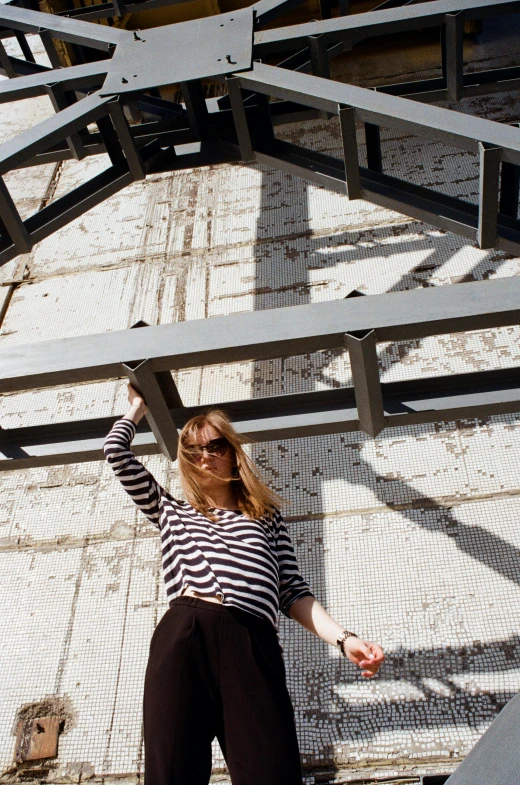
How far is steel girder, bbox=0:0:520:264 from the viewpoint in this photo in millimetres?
2748

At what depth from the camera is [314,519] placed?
9.45ft

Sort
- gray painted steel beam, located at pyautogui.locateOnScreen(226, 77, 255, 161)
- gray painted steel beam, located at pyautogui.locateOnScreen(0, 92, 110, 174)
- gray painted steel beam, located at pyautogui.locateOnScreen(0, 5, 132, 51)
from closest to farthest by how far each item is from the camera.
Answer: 1. gray painted steel beam, located at pyautogui.locateOnScreen(0, 92, 110, 174)
2. gray painted steel beam, located at pyautogui.locateOnScreen(226, 77, 255, 161)
3. gray painted steel beam, located at pyautogui.locateOnScreen(0, 5, 132, 51)

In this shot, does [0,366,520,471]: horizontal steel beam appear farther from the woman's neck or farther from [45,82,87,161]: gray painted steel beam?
[45,82,87,161]: gray painted steel beam

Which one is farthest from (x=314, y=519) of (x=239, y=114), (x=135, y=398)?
(x=239, y=114)

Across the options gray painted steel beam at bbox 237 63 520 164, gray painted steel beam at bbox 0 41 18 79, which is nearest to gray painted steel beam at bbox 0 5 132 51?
gray painted steel beam at bbox 0 41 18 79

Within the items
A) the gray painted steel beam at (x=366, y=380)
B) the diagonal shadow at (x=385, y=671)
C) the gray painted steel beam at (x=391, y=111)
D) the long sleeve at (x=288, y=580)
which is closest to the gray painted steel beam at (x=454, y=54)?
the gray painted steel beam at (x=391, y=111)

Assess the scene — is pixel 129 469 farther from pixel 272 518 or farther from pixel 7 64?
pixel 7 64

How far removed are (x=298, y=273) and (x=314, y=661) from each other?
2.30 metres

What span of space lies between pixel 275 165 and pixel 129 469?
6.24ft

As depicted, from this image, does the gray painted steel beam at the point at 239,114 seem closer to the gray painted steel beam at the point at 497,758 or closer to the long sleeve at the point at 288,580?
the long sleeve at the point at 288,580

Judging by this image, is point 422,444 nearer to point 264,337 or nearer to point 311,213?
point 264,337

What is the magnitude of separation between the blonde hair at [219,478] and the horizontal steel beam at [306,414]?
0.09 metres

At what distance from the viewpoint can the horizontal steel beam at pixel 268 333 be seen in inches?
71.6

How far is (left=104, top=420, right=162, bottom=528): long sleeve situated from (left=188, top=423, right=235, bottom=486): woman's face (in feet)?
0.60
